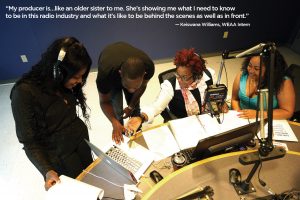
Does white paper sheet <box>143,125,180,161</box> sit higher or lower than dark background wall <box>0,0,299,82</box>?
lower

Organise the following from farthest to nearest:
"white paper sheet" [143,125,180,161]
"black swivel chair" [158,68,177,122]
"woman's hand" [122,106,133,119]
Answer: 1. "woman's hand" [122,106,133,119]
2. "black swivel chair" [158,68,177,122]
3. "white paper sheet" [143,125,180,161]

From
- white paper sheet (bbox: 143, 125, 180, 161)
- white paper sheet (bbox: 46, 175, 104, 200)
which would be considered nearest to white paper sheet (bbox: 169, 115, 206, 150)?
white paper sheet (bbox: 143, 125, 180, 161)

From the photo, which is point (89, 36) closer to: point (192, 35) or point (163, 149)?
point (192, 35)

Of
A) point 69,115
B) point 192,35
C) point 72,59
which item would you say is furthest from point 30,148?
point 192,35

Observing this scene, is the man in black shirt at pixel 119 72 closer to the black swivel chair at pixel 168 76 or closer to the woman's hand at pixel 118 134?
the woman's hand at pixel 118 134

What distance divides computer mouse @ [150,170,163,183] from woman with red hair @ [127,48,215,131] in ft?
1.66

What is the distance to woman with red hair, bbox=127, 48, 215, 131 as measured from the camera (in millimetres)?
1913

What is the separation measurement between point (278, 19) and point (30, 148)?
13.9ft

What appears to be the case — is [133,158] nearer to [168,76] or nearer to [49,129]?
[49,129]

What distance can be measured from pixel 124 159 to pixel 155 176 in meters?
0.24

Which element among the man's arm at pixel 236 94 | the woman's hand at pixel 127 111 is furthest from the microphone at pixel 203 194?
the woman's hand at pixel 127 111

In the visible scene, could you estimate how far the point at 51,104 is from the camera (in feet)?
4.62

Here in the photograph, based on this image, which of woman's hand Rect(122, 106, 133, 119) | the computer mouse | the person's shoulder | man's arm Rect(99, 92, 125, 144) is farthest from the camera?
woman's hand Rect(122, 106, 133, 119)

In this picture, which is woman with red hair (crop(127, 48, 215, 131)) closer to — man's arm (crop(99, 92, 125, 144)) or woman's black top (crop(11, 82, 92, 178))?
man's arm (crop(99, 92, 125, 144))
